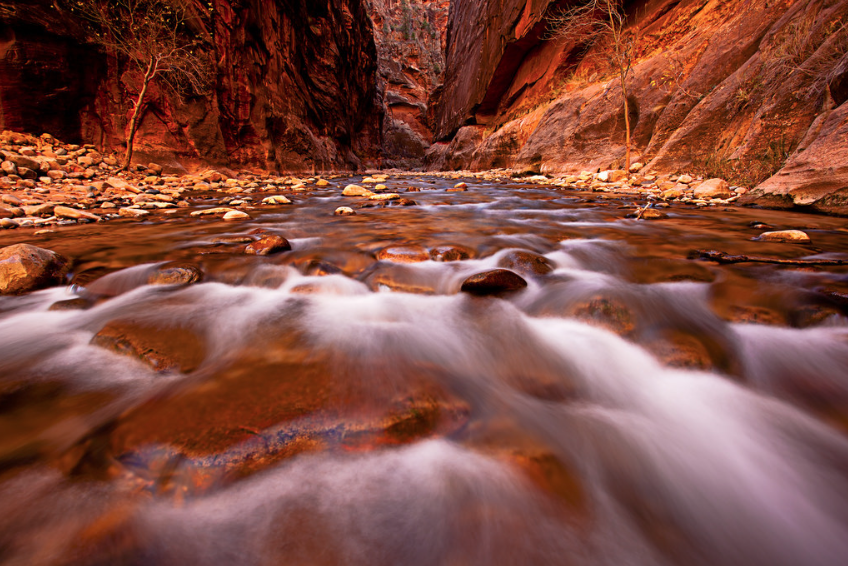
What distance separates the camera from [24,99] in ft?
23.4

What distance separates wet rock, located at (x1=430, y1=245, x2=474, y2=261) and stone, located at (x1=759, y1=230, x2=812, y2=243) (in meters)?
2.42

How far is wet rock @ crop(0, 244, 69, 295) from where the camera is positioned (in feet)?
6.35

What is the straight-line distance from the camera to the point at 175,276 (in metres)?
2.20

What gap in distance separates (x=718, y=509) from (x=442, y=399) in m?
0.82

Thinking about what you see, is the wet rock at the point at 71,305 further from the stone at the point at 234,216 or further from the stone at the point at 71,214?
the stone at the point at 71,214

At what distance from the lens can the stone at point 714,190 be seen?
4859mm

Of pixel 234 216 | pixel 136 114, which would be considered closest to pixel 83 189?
pixel 136 114

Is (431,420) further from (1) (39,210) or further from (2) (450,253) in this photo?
(1) (39,210)

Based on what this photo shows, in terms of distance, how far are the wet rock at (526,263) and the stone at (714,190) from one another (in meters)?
4.36

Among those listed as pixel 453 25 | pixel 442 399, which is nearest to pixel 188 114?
pixel 442 399

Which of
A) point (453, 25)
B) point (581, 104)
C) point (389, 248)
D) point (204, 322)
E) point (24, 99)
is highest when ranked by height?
point (453, 25)

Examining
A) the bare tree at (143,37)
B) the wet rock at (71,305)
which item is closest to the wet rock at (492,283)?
the wet rock at (71,305)

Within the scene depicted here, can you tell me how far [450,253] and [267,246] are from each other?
5.10 ft

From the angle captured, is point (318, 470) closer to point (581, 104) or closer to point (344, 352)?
point (344, 352)
